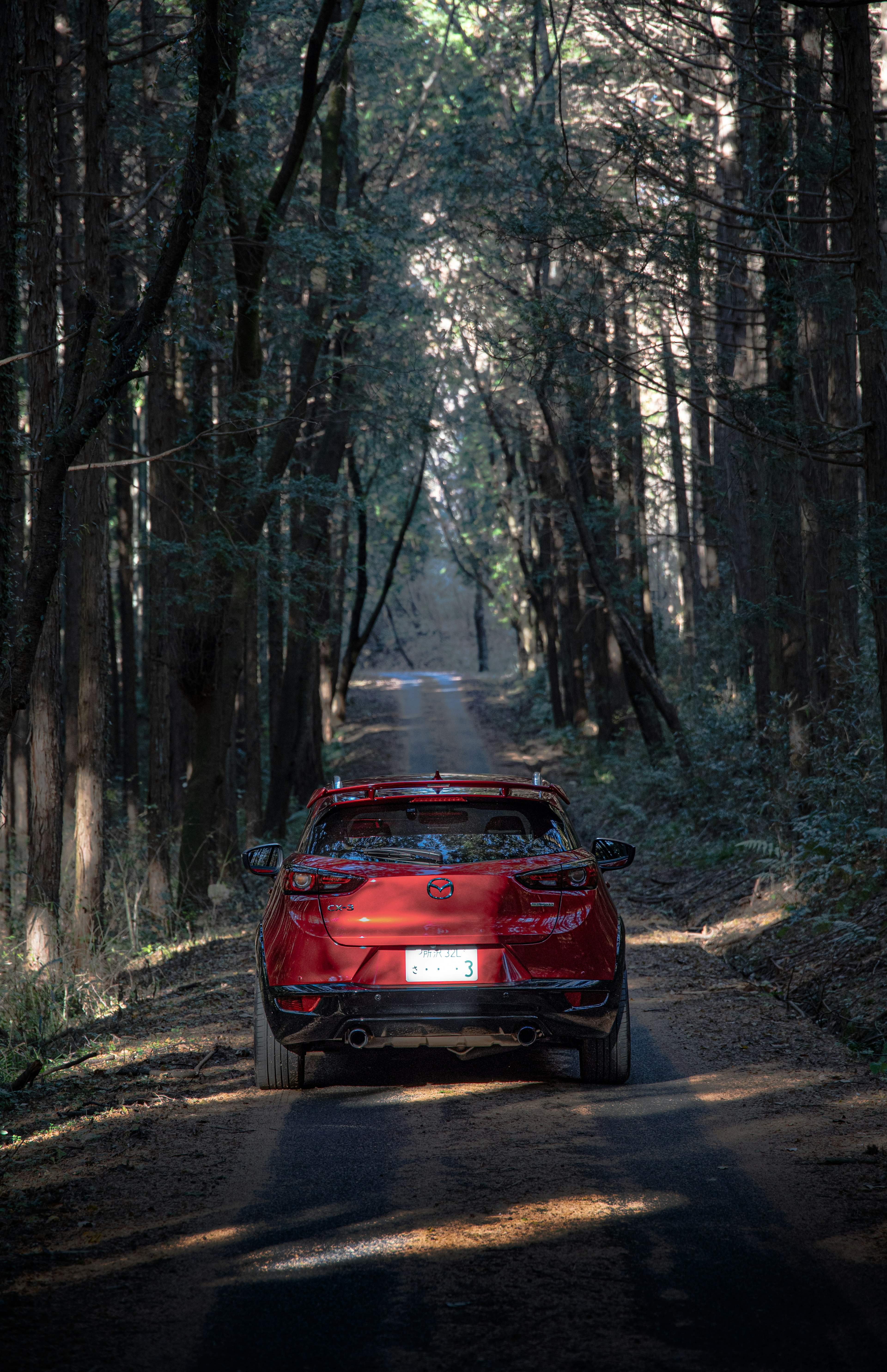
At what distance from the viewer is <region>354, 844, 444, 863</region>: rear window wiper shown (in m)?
6.07

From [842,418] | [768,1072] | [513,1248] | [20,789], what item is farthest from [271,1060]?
[20,789]

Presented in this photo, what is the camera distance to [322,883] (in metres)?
6.00

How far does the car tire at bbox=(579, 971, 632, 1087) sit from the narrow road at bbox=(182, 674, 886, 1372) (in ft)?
0.35

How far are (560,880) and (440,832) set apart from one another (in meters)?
0.98

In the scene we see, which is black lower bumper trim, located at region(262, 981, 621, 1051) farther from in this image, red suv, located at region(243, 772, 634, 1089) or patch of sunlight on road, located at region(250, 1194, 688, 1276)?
patch of sunlight on road, located at region(250, 1194, 688, 1276)

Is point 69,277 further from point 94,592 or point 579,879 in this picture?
point 579,879

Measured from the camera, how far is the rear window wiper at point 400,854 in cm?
607

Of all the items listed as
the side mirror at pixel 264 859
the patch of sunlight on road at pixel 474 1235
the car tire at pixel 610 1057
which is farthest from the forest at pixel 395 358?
the patch of sunlight on road at pixel 474 1235

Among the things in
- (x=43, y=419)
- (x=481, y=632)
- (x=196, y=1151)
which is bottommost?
(x=196, y=1151)

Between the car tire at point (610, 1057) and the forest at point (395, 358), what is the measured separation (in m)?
4.42

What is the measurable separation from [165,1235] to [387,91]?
25.4 meters

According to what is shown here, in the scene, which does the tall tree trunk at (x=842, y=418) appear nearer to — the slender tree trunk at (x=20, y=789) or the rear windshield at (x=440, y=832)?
the rear windshield at (x=440, y=832)

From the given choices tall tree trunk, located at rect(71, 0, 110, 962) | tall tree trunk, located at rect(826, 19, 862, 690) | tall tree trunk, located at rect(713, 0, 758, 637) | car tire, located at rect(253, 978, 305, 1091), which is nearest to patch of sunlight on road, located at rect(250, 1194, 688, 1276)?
car tire, located at rect(253, 978, 305, 1091)

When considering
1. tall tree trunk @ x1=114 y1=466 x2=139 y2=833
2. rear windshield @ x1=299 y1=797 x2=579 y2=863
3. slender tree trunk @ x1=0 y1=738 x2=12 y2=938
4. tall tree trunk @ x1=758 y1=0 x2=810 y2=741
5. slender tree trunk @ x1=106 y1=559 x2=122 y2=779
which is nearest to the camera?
rear windshield @ x1=299 y1=797 x2=579 y2=863
